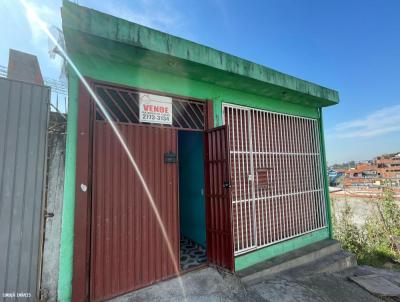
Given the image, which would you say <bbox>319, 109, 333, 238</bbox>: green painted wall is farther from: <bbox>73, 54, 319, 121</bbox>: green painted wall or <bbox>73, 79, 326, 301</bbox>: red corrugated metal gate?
<bbox>73, 54, 319, 121</bbox>: green painted wall

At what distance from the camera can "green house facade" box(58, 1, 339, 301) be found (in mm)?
2504

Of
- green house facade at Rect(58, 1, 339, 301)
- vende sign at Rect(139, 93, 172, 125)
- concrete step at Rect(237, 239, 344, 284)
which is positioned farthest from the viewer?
concrete step at Rect(237, 239, 344, 284)

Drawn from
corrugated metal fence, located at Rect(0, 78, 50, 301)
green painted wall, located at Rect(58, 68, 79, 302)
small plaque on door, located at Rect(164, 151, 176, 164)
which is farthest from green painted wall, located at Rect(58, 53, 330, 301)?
small plaque on door, located at Rect(164, 151, 176, 164)

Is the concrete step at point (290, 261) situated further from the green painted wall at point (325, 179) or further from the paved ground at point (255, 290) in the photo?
the green painted wall at point (325, 179)

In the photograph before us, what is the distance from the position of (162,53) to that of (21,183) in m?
2.24

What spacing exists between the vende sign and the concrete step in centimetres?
273

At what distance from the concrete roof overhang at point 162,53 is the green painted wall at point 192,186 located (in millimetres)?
1367

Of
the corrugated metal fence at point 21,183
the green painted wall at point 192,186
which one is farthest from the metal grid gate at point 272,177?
the corrugated metal fence at point 21,183

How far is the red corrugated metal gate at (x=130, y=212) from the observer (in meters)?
2.60

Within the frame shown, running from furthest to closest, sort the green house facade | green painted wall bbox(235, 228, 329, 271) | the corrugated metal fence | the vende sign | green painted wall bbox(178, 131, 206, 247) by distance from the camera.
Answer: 1. green painted wall bbox(178, 131, 206, 247)
2. green painted wall bbox(235, 228, 329, 271)
3. the vende sign
4. the green house facade
5. the corrugated metal fence

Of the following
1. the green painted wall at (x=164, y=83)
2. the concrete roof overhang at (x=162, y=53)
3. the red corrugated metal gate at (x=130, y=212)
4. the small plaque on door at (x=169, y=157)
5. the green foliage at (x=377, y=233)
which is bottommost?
→ the green foliage at (x=377, y=233)

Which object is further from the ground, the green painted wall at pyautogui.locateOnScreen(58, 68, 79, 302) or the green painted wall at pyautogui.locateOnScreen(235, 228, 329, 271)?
the green painted wall at pyautogui.locateOnScreen(58, 68, 79, 302)

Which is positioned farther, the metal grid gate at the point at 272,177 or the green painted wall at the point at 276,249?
the metal grid gate at the point at 272,177

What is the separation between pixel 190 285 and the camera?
9.57ft
